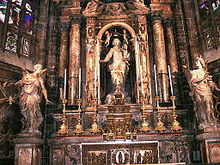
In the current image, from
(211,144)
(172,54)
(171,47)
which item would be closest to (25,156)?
(211,144)

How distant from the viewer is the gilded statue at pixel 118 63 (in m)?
9.86

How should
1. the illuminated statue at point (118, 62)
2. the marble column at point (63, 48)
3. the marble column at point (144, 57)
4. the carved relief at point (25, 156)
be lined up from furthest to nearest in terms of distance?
the marble column at point (63, 48) → the illuminated statue at point (118, 62) → the marble column at point (144, 57) → the carved relief at point (25, 156)

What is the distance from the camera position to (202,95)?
7848mm

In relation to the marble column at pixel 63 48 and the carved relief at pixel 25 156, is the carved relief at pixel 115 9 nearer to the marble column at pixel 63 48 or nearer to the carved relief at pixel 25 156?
the marble column at pixel 63 48

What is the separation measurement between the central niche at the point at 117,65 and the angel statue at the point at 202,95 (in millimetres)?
2689

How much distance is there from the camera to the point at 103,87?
10.5m

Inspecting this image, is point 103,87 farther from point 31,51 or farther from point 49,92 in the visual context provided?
point 31,51

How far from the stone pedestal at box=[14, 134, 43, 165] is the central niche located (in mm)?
3195

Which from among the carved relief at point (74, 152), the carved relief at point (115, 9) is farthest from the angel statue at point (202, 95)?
the carved relief at point (115, 9)

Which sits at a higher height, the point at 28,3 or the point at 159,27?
the point at 28,3

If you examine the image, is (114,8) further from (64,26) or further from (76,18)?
(64,26)

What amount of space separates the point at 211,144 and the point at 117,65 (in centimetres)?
449

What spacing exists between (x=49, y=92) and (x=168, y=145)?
4.81 meters

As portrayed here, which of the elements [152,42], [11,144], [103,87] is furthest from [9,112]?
[152,42]
